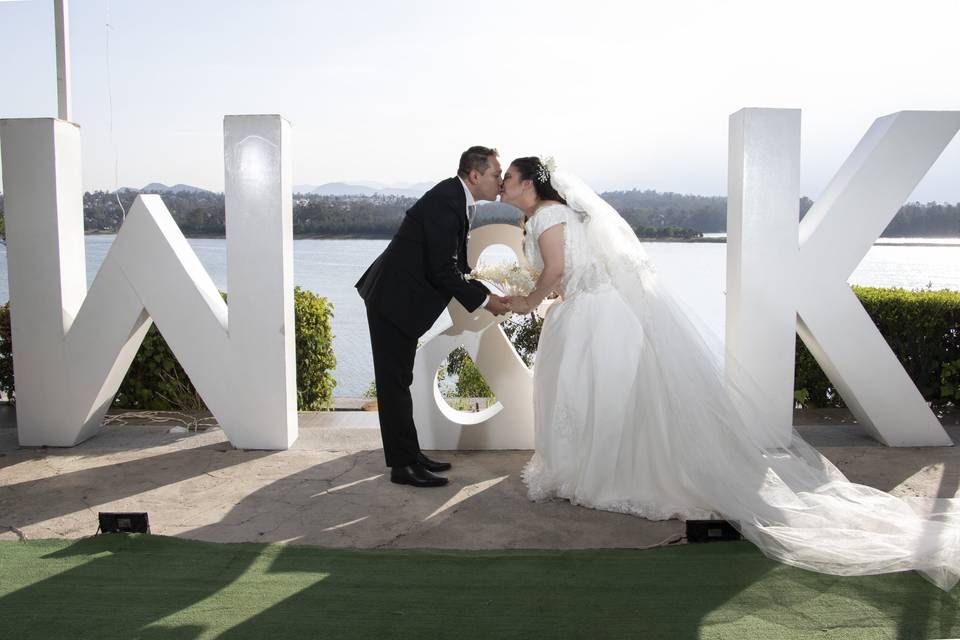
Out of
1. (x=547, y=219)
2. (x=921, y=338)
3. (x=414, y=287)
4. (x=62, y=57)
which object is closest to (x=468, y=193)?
(x=547, y=219)

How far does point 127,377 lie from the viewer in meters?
6.85

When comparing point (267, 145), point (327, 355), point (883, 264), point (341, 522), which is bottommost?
point (341, 522)

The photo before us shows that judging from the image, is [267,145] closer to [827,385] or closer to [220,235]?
[220,235]

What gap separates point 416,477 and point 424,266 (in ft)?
4.39

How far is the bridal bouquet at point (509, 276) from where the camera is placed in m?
5.27

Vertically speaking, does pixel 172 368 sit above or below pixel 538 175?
below

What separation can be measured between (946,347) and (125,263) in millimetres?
6619

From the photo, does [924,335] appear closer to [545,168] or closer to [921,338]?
[921,338]

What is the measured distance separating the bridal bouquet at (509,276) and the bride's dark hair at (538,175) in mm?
540

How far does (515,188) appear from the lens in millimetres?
4969

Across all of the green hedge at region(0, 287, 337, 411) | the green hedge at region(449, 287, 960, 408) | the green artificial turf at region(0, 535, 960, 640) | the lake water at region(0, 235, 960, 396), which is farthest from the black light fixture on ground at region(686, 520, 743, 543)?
the green hedge at region(0, 287, 337, 411)

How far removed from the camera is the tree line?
6027 millimetres

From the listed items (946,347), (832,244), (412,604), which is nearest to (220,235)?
(412,604)

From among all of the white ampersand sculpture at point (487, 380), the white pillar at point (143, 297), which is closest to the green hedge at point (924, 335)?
the white ampersand sculpture at point (487, 380)
